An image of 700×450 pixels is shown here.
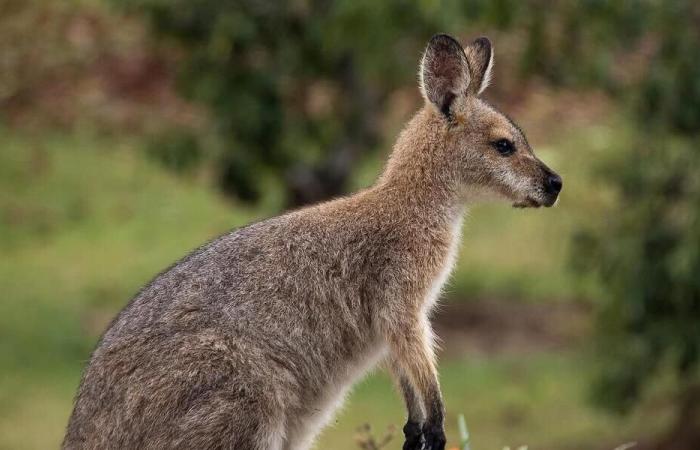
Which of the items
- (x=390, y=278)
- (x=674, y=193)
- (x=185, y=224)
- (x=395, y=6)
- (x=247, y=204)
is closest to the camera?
(x=390, y=278)

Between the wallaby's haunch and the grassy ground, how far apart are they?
752cm

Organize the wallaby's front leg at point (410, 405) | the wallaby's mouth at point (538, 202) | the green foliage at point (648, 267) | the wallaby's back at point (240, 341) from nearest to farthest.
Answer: the wallaby's back at point (240, 341) < the wallaby's front leg at point (410, 405) < the wallaby's mouth at point (538, 202) < the green foliage at point (648, 267)

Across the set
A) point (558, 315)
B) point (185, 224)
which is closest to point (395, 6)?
point (558, 315)

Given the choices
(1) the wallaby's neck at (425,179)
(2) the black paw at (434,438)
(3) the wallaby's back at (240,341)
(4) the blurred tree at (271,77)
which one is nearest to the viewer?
(3) the wallaby's back at (240,341)

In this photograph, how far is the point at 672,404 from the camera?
659 inches

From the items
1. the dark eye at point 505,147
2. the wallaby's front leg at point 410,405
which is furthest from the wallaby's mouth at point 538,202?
the wallaby's front leg at point 410,405

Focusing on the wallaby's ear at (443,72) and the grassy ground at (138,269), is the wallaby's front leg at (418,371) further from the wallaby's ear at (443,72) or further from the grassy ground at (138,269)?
the grassy ground at (138,269)

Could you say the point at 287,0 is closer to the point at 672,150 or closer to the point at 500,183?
the point at 672,150

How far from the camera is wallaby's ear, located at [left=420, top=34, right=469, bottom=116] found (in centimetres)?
654

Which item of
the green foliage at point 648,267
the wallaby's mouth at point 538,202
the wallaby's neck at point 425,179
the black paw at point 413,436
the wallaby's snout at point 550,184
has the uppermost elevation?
the green foliage at point 648,267

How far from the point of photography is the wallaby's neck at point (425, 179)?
6.61 m

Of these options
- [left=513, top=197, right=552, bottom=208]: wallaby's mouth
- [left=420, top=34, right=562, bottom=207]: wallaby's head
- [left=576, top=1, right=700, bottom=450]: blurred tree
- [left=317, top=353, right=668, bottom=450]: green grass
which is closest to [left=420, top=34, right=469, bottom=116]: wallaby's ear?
[left=420, top=34, right=562, bottom=207]: wallaby's head

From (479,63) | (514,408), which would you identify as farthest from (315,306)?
(514,408)

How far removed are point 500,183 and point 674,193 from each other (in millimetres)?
7935
